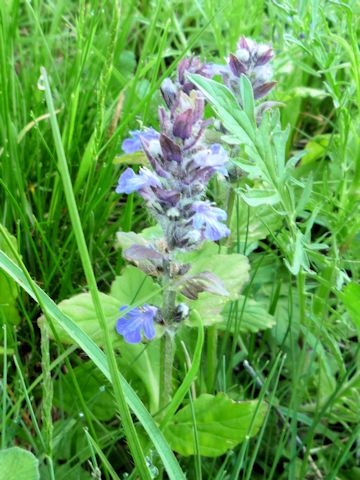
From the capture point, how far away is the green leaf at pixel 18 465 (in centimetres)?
94

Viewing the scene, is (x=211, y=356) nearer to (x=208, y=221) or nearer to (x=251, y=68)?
(x=208, y=221)

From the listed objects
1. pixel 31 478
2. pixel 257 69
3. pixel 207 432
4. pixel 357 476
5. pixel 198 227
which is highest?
pixel 257 69

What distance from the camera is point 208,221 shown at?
101cm

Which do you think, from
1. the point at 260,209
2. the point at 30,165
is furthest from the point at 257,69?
the point at 30,165

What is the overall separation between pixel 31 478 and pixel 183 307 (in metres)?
0.38

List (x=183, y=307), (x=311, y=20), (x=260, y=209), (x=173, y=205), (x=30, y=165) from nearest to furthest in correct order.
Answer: (x=173, y=205) → (x=183, y=307) → (x=311, y=20) → (x=260, y=209) → (x=30, y=165)

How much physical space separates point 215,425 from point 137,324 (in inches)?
10.5

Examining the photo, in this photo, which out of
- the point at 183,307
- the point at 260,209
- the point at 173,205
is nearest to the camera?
→ the point at 173,205

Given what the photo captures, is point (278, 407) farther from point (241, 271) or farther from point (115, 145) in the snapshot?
point (115, 145)

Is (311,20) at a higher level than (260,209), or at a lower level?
higher

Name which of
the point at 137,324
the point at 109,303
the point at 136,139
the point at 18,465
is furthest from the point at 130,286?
the point at 18,465

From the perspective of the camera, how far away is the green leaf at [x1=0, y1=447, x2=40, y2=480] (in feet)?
3.08

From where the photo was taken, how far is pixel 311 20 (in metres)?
1.28

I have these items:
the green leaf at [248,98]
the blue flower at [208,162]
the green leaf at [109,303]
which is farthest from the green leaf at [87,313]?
the green leaf at [248,98]
